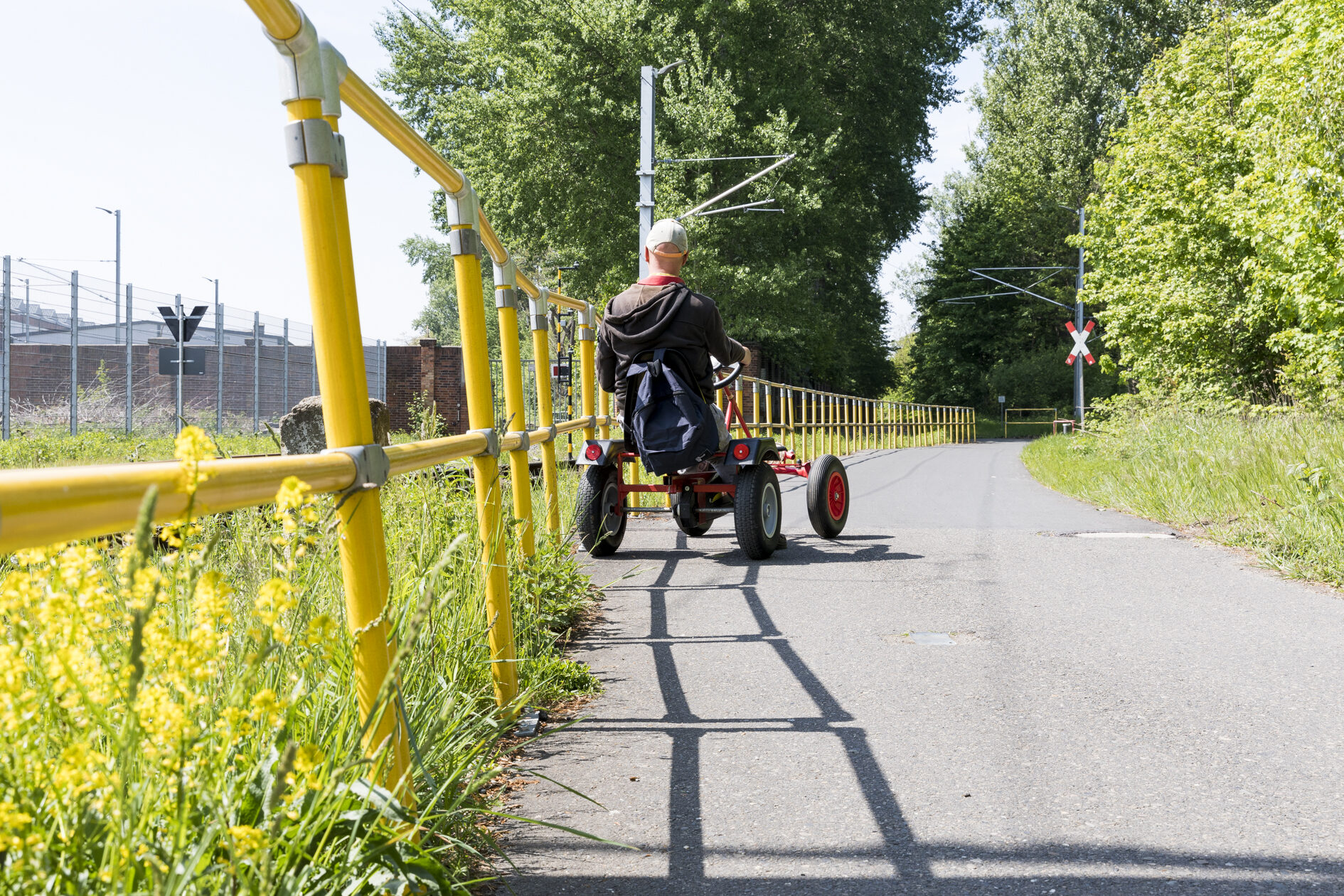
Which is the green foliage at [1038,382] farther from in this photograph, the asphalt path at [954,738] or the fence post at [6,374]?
the asphalt path at [954,738]

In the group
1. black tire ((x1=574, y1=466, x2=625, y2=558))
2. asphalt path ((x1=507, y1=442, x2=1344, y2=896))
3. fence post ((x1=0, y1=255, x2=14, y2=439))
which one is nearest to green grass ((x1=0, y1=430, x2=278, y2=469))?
fence post ((x1=0, y1=255, x2=14, y2=439))

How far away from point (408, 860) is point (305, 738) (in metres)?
0.36

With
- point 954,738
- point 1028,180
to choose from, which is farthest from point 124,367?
point 1028,180

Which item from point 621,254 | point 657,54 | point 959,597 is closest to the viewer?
point 959,597

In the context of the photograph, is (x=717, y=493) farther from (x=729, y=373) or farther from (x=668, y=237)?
(x=668, y=237)

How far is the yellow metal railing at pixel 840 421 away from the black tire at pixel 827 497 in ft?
12.3

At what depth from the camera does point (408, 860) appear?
6.09 feet

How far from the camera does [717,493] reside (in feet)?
23.7

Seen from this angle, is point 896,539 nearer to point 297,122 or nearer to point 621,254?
point 297,122

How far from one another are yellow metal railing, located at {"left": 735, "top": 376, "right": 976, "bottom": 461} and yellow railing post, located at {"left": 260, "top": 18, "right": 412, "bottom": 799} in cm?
960

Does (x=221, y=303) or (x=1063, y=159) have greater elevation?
(x=1063, y=159)

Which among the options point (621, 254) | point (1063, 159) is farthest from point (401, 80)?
point (1063, 159)

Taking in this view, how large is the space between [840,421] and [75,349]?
590 inches

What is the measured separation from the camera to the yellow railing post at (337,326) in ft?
6.79
